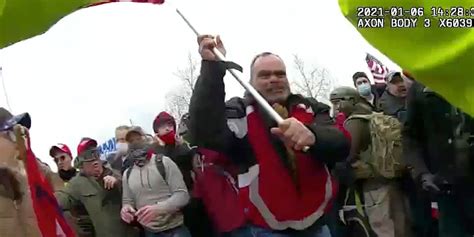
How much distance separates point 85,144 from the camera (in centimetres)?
289

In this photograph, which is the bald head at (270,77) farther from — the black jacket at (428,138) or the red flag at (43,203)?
the red flag at (43,203)

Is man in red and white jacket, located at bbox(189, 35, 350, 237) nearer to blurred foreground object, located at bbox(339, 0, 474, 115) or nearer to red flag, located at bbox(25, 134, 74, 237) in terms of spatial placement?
blurred foreground object, located at bbox(339, 0, 474, 115)

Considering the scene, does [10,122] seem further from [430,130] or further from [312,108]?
[430,130]

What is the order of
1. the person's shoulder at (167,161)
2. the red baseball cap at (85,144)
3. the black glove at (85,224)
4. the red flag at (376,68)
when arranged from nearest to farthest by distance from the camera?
the red flag at (376,68) < the red baseball cap at (85,144) < the person's shoulder at (167,161) < the black glove at (85,224)

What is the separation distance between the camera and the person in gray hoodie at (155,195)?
9.76 feet

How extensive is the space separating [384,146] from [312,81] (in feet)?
1.11

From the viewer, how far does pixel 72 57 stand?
9.35 feet

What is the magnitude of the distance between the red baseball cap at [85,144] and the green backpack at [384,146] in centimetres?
72

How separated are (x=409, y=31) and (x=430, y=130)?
350 millimetres

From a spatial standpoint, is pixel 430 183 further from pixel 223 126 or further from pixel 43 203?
pixel 43 203

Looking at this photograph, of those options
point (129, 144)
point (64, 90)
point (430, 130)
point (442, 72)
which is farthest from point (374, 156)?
point (64, 90)

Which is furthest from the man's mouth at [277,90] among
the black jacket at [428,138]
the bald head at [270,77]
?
the black jacket at [428,138]

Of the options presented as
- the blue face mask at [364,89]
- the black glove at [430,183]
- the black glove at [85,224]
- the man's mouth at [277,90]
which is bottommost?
the black glove at [85,224]

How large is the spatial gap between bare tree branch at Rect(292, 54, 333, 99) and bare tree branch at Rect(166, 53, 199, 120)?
0.27 meters
